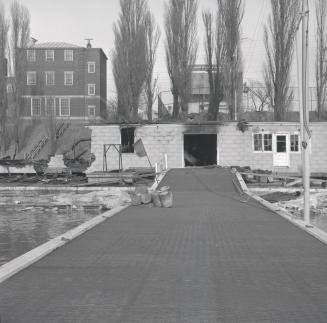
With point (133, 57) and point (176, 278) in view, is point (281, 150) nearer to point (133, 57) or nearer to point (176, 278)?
point (133, 57)

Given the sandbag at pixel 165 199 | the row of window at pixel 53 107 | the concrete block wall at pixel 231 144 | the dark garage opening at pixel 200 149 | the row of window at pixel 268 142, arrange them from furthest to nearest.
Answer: the row of window at pixel 53 107, the dark garage opening at pixel 200 149, the row of window at pixel 268 142, the concrete block wall at pixel 231 144, the sandbag at pixel 165 199

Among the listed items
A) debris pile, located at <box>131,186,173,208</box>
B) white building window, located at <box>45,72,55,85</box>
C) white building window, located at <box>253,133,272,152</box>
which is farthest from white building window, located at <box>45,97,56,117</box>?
debris pile, located at <box>131,186,173,208</box>

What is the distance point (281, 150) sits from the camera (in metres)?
33.9

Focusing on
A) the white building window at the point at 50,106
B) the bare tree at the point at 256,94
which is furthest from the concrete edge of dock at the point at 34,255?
the bare tree at the point at 256,94

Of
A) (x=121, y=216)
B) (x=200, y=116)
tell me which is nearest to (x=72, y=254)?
(x=121, y=216)

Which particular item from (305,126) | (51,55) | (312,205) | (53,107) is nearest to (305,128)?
(305,126)

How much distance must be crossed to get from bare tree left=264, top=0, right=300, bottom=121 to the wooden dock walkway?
86.7 ft

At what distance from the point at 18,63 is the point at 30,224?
36.8 metres

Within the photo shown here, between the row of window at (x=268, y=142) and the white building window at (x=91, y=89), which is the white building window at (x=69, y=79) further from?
the row of window at (x=268, y=142)

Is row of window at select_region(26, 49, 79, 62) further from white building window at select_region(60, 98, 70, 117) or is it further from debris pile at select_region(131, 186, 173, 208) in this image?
debris pile at select_region(131, 186, 173, 208)

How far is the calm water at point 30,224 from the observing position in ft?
40.6

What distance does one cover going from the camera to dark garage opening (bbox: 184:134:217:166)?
124 ft

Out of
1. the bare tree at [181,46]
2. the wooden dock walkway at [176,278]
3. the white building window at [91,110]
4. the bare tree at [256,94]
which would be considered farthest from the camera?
the white building window at [91,110]

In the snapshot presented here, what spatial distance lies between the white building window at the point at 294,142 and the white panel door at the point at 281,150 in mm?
243
